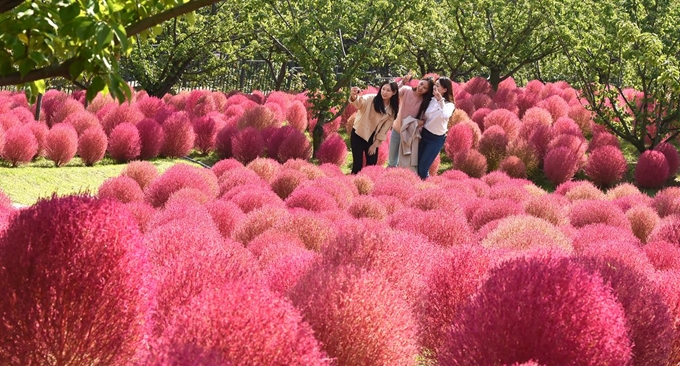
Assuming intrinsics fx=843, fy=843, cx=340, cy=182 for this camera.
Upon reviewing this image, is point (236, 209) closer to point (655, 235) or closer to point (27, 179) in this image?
point (655, 235)

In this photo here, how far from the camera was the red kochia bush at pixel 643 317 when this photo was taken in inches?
165

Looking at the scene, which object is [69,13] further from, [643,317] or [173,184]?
[173,184]

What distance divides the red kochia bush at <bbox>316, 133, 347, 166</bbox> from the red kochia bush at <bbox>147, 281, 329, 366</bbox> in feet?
45.1

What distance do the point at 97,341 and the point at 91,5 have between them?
1333 millimetres

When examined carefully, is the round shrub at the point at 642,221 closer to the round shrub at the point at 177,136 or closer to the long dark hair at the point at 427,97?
the long dark hair at the point at 427,97

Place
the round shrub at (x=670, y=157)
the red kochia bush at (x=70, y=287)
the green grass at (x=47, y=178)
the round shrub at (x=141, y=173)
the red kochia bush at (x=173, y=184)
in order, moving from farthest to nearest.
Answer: the round shrub at (x=670, y=157) < the green grass at (x=47, y=178) < the round shrub at (x=141, y=173) < the red kochia bush at (x=173, y=184) < the red kochia bush at (x=70, y=287)

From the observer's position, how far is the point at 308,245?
6582mm

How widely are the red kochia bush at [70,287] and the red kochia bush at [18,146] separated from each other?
1160cm

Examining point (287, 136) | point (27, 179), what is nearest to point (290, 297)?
point (27, 179)

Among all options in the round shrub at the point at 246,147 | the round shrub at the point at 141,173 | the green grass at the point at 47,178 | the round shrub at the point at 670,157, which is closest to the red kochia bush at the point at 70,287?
the round shrub at the point at 141,173

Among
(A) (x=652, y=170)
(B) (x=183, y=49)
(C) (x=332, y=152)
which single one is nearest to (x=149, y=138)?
(C) (x=332, y=152)

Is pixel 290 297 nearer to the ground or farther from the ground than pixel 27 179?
farther from the ground

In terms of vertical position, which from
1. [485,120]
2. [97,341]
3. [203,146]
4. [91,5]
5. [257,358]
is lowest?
[203,146]

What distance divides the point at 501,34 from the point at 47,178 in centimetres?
1370
